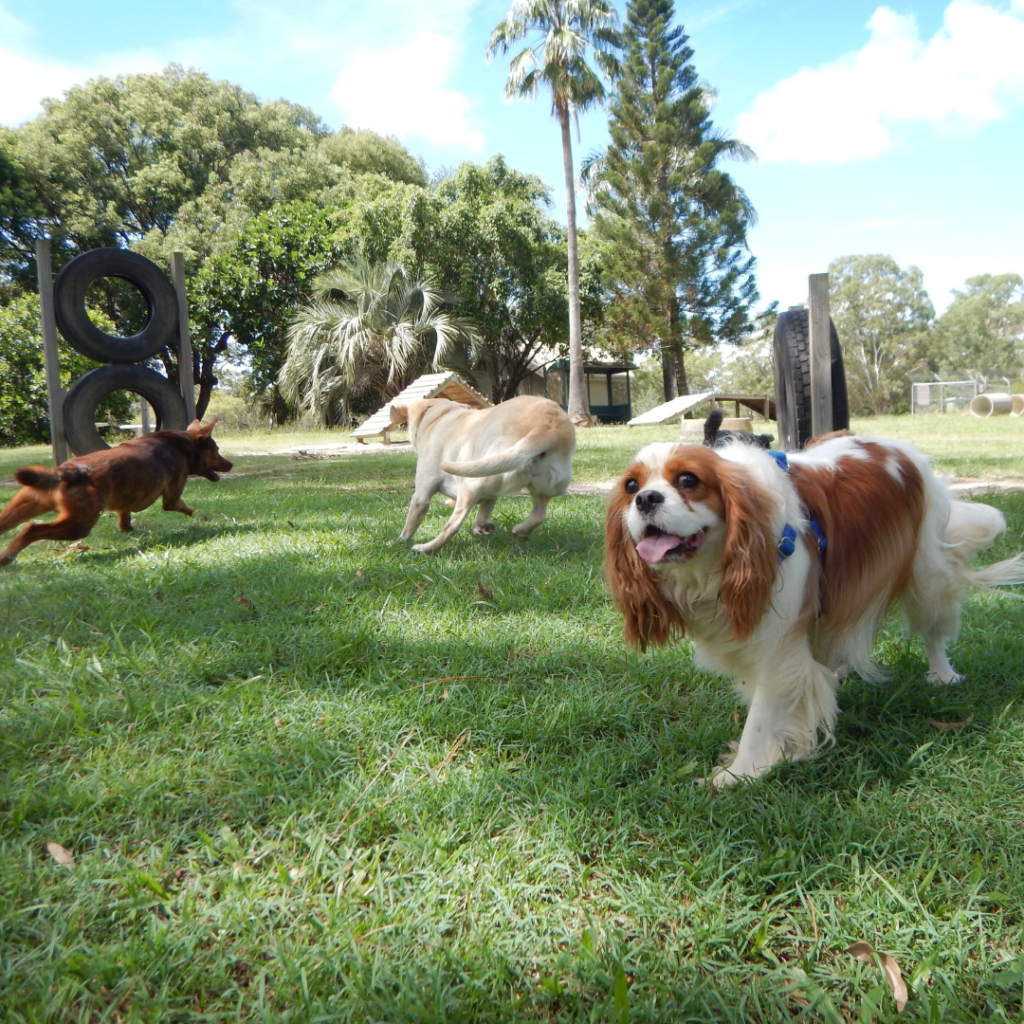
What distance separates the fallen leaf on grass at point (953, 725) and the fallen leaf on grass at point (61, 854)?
271 cm

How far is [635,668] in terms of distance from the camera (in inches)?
123

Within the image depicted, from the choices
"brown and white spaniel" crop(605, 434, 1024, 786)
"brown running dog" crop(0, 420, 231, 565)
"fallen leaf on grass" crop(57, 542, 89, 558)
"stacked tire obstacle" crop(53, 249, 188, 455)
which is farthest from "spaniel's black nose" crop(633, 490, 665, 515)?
"stacked tire obstacle" crop(53, 249, 188, 455)

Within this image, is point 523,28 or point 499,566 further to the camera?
point 523,28

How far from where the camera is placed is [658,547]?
2.22 metres

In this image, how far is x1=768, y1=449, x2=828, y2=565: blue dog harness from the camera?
227 centimetres

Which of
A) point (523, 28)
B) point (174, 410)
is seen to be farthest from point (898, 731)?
point (523, 28)

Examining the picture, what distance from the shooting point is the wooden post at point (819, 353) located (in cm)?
544

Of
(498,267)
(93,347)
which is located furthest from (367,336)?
(93,347)

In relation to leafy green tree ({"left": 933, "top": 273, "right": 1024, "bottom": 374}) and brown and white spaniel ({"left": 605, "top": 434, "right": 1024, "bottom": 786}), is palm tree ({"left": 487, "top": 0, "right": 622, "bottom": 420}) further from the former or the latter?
leafy green tree ({"left": 933, "top": 273, "right": 1024, "bottom": 374})

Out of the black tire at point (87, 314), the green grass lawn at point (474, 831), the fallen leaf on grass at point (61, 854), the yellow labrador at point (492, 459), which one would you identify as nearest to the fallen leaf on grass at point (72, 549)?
the green grass lawn at point (474, 831)

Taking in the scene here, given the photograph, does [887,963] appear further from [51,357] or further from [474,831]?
[51,357]

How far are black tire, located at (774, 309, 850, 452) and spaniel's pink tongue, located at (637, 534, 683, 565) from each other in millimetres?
3815

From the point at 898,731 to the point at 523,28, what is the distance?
28.0 metres

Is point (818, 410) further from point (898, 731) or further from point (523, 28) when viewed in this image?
point (523, 28)
